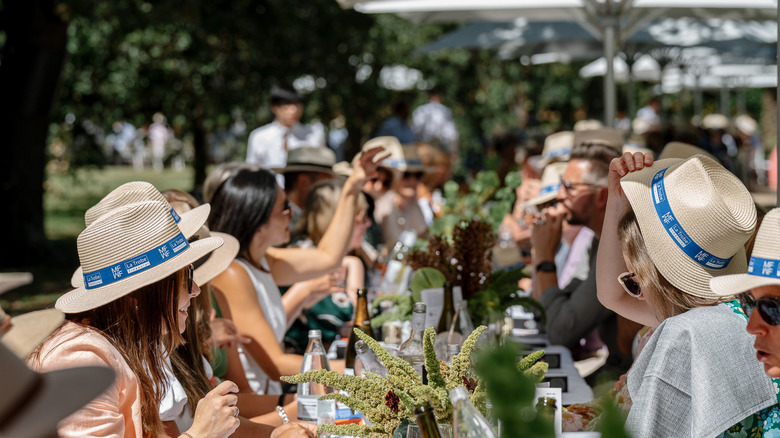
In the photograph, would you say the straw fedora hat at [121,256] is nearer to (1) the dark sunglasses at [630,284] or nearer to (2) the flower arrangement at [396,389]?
(2) the flower arrangement at [396,389]

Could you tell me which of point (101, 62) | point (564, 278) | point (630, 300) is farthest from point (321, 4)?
point (630, 300)

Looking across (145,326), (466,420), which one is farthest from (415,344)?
(466,420)

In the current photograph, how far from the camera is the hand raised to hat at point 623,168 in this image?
255 cm

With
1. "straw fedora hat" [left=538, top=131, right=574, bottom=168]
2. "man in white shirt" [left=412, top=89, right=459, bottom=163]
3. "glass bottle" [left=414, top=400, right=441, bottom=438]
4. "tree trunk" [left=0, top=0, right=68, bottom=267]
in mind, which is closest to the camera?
"glass bottle" [left=414, top=400, right=441, bottom=438]

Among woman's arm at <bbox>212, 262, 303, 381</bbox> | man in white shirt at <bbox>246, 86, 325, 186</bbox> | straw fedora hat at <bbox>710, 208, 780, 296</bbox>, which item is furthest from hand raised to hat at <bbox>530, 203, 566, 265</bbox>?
man in white shirt at <bbox>246, 86, 325, 186</bbox>

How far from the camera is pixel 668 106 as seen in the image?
34531 mm

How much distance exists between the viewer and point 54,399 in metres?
1.08

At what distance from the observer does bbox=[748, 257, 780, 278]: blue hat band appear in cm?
175

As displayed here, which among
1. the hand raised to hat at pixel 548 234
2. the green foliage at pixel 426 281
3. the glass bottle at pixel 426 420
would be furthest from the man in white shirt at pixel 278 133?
the glass bottle at pixel 426 420

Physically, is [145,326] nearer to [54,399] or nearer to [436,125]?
[54,399]

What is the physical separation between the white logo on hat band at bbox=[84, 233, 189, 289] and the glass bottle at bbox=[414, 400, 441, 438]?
88 centimetres

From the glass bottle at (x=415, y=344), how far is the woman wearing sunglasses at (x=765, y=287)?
1.15m

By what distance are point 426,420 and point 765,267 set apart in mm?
766

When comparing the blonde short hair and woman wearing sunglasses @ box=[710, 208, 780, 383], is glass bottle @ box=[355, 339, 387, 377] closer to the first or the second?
the blonde short hair
